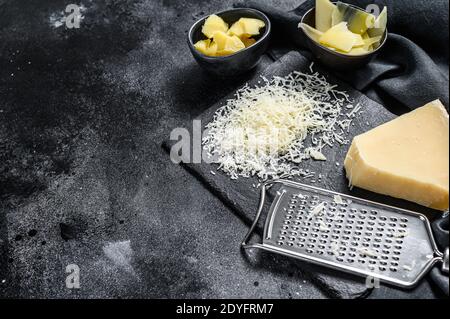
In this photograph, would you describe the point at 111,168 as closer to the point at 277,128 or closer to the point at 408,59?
the point at 277,128

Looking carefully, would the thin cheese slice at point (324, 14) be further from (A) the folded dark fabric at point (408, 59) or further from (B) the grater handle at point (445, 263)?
(B) the grater handle at point (445, 263)

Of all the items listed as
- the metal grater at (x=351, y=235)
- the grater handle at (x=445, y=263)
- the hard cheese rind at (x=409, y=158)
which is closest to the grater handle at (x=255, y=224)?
the metal grater at (x=351, y=235)

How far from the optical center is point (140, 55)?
2018 mm

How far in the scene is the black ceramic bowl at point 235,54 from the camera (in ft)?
5.70

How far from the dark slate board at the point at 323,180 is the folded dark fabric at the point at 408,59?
0.07 metres

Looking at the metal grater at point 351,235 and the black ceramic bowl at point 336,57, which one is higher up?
the black ceramic bowl at point 336,57

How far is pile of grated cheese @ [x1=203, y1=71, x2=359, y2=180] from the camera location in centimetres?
159

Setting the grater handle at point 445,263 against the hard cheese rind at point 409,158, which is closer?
the grater handle at point 445,263

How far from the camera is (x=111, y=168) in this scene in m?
1.67

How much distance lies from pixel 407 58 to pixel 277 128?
52 centimetres

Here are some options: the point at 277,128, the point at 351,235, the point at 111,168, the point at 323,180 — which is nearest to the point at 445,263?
the point at 351,235
